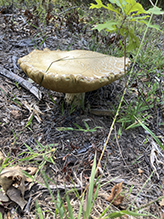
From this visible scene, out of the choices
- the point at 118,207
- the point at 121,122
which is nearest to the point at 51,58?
the point at 121,122

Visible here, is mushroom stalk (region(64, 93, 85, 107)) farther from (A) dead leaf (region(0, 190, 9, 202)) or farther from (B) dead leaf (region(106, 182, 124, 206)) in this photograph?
(A) dead leaf (region(0, 190, 9, 202))

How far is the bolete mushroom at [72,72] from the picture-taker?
1.57 m

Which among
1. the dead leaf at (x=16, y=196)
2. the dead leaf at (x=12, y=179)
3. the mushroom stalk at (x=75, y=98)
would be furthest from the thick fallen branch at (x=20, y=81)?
the dead leaf at (x=16, y=196)

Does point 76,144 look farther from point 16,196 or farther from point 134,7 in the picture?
point 134,7

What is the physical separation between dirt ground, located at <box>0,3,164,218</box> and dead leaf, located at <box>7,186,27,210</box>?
0.03 m

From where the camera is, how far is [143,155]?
1747 mm

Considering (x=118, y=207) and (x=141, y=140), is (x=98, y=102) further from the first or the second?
(x=118, y=207)

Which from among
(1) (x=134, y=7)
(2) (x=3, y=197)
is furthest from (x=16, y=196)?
(1) (x=134, y=7)

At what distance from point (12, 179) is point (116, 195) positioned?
2.69 ft

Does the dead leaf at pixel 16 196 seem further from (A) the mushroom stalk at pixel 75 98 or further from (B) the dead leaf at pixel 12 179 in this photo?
(A) the mushroom stalk at pixel 75 98

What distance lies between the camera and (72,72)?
66.2 inches

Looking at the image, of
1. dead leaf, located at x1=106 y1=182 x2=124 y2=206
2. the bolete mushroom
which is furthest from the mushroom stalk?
dead leaf, located at x1=106 y1=182 x2=124 y2=206

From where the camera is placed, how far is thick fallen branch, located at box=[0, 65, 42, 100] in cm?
231

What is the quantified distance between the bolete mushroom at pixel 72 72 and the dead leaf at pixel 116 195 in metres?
0.91
